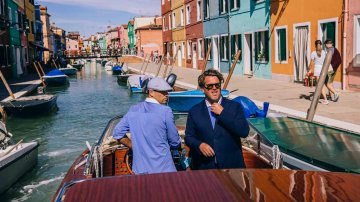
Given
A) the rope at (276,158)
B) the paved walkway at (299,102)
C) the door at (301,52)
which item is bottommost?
the paved walkway at (299,102)

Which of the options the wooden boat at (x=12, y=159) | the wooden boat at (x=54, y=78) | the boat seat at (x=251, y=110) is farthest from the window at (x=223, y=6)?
the wooden boat at (x=12, y=159)

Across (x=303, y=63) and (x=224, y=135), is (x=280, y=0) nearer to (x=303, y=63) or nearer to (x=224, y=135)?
(x=303, y=63)

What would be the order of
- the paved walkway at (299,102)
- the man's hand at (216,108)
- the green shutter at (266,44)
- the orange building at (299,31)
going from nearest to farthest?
the man's hand at (216,108), the paved walkway at (299,102), the orange building at (299,31), the green shutter at (266,44)

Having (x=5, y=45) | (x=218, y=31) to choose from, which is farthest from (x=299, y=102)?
(x=5, y=45)

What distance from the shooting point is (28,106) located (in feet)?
44.6

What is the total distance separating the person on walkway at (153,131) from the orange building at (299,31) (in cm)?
1132

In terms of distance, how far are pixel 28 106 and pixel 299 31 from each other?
9.91 meters

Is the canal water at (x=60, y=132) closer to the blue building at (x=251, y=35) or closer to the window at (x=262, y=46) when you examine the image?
the blue building at (x=251, y=35)

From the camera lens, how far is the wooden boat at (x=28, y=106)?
1352 cm

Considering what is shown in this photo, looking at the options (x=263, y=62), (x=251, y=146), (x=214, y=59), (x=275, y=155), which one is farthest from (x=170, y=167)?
(x=214, y=59)

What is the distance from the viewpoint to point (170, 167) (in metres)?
3.35

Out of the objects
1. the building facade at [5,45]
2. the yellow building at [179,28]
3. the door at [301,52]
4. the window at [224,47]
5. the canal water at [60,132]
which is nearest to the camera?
the canal water at [60,132]

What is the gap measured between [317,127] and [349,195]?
4.54 metres

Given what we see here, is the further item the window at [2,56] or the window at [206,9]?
the window at [206,9]
